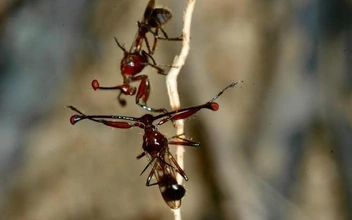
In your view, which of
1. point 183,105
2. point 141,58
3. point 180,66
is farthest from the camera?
point 183,105

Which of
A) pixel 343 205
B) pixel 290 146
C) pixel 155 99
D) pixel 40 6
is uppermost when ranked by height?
pixel 40 6

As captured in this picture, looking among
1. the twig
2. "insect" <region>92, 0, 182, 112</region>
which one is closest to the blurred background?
"insect" <region>92, 0, 182, 112</region>

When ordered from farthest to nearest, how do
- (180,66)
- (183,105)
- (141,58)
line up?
(183,105) → (141,58) → (180,66)

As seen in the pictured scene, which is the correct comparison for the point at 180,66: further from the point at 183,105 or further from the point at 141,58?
the point at 183,105

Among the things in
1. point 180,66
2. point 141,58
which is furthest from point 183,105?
point 180,66

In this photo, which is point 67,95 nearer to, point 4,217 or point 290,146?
point 4,217

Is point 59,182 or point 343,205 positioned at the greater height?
point 59,182

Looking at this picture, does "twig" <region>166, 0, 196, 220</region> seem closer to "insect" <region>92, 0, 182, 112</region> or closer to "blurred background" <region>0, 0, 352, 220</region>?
"insect" <region>92, 0, 182, 112</region>

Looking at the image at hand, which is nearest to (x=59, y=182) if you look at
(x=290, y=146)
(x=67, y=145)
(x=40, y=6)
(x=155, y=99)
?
(x=67, y=145)
